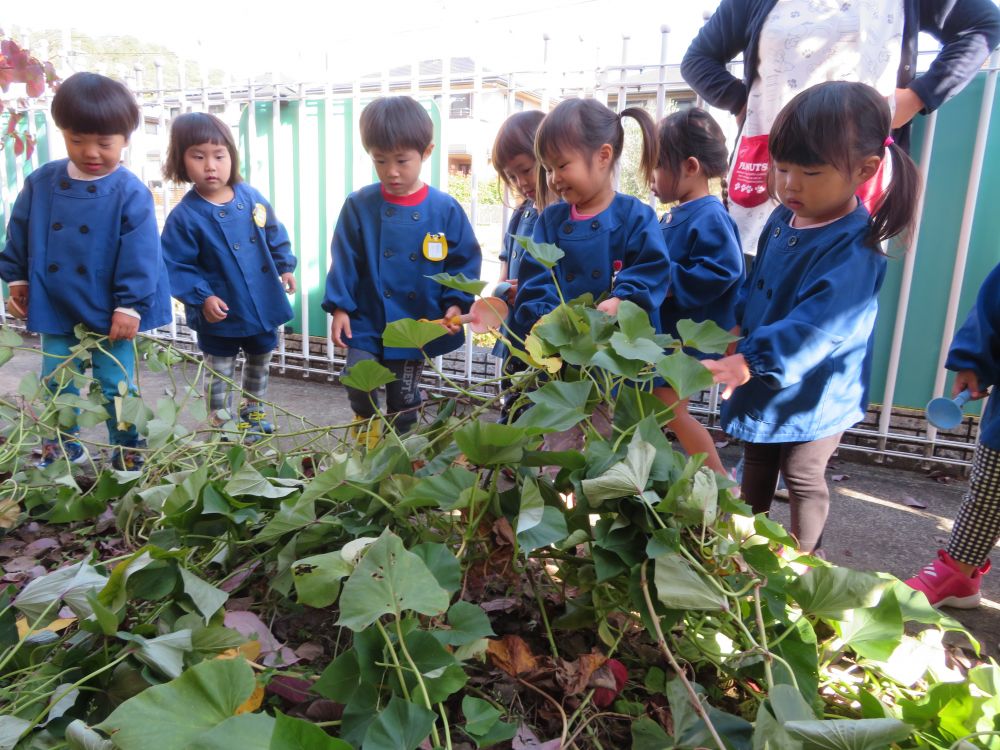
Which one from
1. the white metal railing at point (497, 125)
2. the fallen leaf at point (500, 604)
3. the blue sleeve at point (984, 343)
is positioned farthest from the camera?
the white metal railing at point (497, 125)

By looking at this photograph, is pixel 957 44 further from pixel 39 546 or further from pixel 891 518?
pixel 39 546

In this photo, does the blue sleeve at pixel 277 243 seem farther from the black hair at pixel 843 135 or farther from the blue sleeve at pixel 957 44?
the blue sleeve at pixel 957 44

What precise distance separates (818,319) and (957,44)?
1386 millimetres

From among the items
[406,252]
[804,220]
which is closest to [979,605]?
[804,220]

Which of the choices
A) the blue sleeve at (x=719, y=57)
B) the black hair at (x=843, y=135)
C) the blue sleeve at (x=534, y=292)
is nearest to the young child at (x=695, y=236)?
the blue sleeve at (x=719, y=57)

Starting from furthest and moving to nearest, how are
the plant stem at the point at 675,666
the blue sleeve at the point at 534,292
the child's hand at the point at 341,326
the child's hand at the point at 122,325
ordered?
the child's hand at the point at 341,326, the child's hand at the point at 122,325, the blue sleeve at the point at 534,292, the plant stem at the point at 675,666

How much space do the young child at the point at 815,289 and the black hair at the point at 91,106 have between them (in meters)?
2.23

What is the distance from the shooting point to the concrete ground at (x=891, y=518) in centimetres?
218

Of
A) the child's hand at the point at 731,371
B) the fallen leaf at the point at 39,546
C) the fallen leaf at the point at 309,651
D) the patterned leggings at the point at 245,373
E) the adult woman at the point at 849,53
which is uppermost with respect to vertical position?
the adult woman at the point at 849,53

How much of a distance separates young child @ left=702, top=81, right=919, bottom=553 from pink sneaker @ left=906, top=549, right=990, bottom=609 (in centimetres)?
35

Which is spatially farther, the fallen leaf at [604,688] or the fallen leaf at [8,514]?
the fallen leaf at [8,514]

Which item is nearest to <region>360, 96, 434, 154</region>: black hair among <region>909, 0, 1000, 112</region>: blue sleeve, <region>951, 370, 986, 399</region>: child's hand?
<region>909, 0, 1000, 112</region>: blue sleeve

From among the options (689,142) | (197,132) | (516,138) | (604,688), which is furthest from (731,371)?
(197,132)

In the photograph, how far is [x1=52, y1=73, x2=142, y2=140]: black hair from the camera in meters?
2.62
